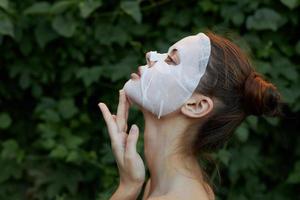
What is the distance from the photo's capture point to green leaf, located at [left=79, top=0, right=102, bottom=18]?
3.76 meters

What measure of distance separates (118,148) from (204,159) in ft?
1.14

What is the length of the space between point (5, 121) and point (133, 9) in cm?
84

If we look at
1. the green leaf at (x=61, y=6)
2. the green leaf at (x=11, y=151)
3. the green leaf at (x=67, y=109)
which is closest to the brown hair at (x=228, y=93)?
the green leaf at (x=61, y=6)

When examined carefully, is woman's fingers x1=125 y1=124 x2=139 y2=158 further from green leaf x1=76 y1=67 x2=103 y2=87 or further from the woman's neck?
green leaf x1=76 y1=67 x2=103 y2=87

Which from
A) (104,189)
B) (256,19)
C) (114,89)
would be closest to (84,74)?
(114,89)

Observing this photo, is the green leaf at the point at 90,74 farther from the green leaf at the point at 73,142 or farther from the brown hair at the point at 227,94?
the brown hair at the point at 227,94

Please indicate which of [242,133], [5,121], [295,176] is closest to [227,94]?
[242,133]

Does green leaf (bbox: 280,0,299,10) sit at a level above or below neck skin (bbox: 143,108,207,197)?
below

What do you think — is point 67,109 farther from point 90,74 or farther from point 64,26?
point 64,26

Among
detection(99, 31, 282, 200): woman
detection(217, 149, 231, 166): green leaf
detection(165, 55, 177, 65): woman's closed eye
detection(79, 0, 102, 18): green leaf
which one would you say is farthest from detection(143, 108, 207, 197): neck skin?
detection(79, 0, 102, 18): green leaf

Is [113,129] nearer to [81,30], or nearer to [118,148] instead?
[118,148]

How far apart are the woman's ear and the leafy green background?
1.41 meters

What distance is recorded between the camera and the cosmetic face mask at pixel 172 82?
7.71 ft

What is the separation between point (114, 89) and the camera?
4.04m
